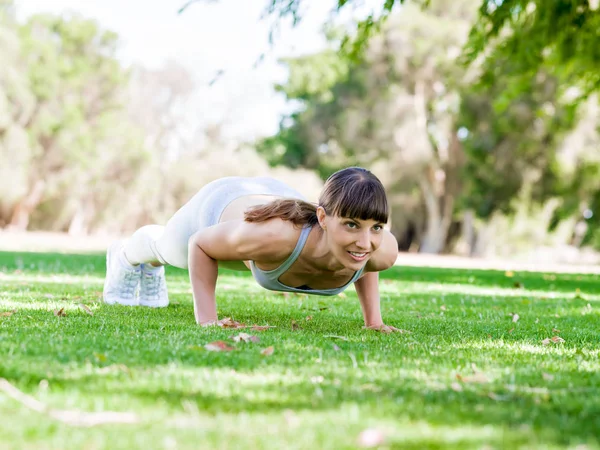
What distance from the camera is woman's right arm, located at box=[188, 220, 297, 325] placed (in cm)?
475

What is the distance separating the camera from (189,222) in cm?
582

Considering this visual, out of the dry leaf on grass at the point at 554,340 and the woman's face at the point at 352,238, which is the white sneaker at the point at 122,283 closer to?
the woman's face at the point at 352,238

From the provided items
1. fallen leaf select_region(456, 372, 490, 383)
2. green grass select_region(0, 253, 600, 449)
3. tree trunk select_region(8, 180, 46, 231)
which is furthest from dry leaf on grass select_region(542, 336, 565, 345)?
tree trunk select_region(8, 180, 46, 231)

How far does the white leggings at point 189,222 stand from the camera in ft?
18.8

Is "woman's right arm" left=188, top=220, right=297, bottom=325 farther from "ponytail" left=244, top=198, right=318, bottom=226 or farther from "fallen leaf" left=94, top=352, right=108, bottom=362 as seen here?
"fallen leaf" left=94, top=352, right=108, bottom=362

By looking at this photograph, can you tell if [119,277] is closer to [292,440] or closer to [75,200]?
[292,440]

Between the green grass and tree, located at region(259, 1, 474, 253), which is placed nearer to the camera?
the green grass

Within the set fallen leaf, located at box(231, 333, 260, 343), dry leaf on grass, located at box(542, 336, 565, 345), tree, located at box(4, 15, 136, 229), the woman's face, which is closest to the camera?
fallen leaf, located at box(231, 333, 260, 343)

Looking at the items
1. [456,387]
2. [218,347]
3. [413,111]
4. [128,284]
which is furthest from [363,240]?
[413,111]

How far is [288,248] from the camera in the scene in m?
4.85

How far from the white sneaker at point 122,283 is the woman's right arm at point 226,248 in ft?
4.87

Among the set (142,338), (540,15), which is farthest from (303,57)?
(142,338)

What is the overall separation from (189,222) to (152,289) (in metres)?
0.95

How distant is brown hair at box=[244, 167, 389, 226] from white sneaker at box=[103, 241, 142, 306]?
201 centimetres
